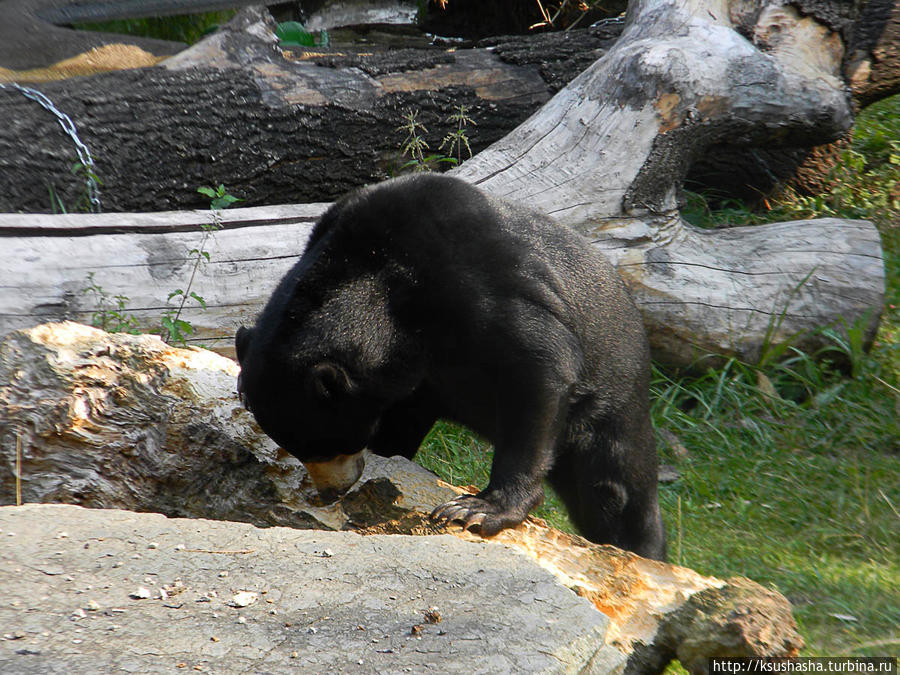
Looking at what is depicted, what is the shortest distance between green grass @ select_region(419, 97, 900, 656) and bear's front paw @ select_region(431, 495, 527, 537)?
3.45 ft

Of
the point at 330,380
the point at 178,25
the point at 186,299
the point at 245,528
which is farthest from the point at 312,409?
the point at 178,25

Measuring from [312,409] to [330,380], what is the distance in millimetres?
137

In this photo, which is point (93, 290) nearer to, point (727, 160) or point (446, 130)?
point (446, 130)

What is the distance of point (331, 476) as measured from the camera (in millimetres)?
3225

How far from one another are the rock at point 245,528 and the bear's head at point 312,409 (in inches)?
4.8

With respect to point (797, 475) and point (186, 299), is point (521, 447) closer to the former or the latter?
point (797, 475)

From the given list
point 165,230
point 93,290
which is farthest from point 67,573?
point 165,230

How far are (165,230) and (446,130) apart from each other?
2109 mm

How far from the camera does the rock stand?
2166 mm

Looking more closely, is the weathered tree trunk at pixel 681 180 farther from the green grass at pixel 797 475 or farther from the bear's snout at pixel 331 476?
the bear's snout at pixel 331 476

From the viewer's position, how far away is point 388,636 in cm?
201

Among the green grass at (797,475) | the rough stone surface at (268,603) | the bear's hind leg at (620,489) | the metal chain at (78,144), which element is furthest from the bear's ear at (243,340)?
the metal chain at (78,144)

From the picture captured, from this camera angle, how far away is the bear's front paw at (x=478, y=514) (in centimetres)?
302

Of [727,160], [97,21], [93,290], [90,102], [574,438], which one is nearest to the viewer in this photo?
[574,438]
